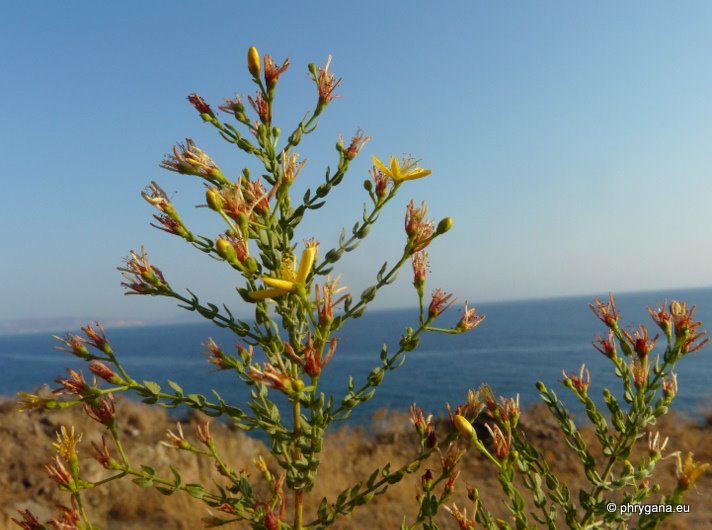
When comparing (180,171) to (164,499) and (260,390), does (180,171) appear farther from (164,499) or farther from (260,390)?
(164,499)

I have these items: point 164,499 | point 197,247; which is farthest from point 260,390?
point 164,499

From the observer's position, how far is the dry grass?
7.47 meters

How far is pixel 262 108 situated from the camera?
2227mm

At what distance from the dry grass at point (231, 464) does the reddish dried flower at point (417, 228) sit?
12.9 ft

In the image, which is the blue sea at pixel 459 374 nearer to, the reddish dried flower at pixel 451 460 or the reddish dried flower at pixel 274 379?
the reddish dried flower at pixel 451 460

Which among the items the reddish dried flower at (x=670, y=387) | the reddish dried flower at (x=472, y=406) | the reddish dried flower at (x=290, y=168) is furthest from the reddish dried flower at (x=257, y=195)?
the reddish dried flower at (x=670, y=387)

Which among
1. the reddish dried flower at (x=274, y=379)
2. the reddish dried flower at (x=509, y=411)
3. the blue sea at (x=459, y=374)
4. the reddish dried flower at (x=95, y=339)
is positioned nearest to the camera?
the reddish dried flower at (x=274, y=379)

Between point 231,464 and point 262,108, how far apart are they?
28.9ft

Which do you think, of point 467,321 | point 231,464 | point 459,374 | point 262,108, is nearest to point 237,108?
point 262,108

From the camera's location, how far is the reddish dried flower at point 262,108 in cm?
222

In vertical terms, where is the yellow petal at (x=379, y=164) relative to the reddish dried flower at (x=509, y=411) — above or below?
above

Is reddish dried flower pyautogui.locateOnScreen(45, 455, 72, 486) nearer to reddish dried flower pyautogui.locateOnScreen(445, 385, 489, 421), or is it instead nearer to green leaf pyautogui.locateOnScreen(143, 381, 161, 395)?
green leaf pyautogui.locateOnScreen(143, 381, 161, 395)

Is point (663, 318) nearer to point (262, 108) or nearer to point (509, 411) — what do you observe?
point (509, 411)

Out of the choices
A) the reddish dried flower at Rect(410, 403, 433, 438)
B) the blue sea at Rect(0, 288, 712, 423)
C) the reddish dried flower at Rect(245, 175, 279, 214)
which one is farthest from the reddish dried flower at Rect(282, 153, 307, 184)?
the blue sea at Rect(0, 288, 712, 423)
